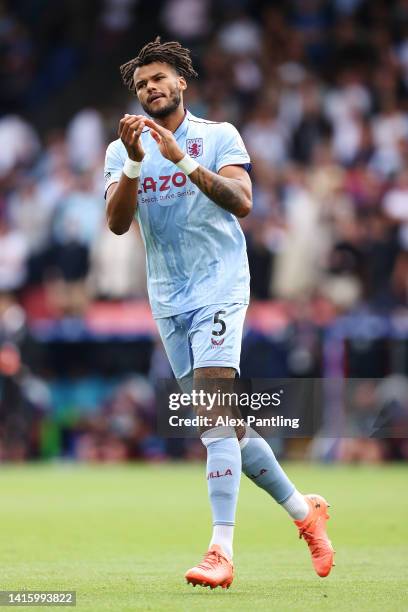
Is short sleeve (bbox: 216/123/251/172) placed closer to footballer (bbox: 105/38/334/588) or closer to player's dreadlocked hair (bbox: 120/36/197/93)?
footballer (bbox: 105/38/334/588)

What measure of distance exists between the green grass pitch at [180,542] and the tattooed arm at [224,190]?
1.82m

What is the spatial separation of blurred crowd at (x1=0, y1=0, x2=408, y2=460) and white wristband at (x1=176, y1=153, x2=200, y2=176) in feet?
34.6

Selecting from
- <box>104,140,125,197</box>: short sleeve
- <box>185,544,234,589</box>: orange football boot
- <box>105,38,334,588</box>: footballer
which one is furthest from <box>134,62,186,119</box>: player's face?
<box>185,544,234,589</box>: orange football boot

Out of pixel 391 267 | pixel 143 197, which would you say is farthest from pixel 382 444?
pixel 143 197

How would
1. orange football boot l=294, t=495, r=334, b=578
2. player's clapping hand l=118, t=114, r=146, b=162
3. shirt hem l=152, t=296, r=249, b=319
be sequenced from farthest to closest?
orange football boot l=294, t=495, r=334, b=578
shirt hem l=152, t=296, r=249, b=319
player's clapping hand l=118, t=114, r=146, b=162

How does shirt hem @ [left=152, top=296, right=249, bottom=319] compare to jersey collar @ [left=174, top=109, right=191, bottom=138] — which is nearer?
shirt hem @ [left=152, top=296, right=249, bottom=319]

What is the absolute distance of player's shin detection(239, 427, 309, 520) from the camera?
23.2ft

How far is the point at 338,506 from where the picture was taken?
38.8ft

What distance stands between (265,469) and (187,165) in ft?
5.17

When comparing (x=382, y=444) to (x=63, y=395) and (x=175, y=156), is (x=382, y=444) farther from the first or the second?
(x=175, y=156)

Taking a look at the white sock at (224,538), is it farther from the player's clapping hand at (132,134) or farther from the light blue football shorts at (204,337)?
the player's clapping hand at (132,134)

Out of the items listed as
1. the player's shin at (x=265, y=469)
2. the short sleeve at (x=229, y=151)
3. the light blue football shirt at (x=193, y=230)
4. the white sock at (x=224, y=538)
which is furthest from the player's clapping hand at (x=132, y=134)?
the white sock at (x=224, y=538)

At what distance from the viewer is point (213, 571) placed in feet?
21.5

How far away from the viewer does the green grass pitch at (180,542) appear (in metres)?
6.46
